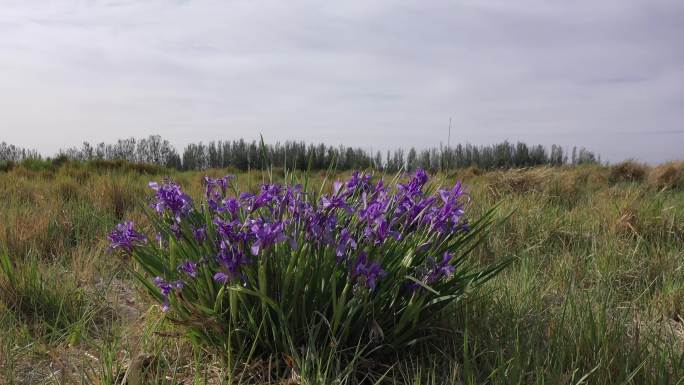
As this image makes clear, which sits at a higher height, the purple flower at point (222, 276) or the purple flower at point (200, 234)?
the purple flower at point (200, 234)

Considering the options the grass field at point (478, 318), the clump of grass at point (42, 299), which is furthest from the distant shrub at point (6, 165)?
the clump of grass at point (42, 299)

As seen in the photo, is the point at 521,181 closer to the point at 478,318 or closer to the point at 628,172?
the point at 628,172

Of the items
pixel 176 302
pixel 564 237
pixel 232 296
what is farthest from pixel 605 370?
pixel 564 237

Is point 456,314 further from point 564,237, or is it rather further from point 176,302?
point 564,237

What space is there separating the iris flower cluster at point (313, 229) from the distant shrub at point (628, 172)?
9.17 metres

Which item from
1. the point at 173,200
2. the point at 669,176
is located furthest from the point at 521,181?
the point at 173,200

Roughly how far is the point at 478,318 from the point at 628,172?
9.54m

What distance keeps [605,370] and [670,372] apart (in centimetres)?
31

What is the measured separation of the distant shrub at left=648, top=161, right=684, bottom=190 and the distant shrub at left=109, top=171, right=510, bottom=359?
8269 mm

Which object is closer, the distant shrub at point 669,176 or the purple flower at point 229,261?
the purple flower at point 229,261

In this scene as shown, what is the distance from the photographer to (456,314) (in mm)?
2273

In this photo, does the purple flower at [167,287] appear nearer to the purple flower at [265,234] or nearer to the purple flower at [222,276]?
the purple flower at [222,276]

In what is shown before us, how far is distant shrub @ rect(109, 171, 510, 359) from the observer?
1814 millimetres

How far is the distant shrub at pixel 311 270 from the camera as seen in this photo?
181cm
